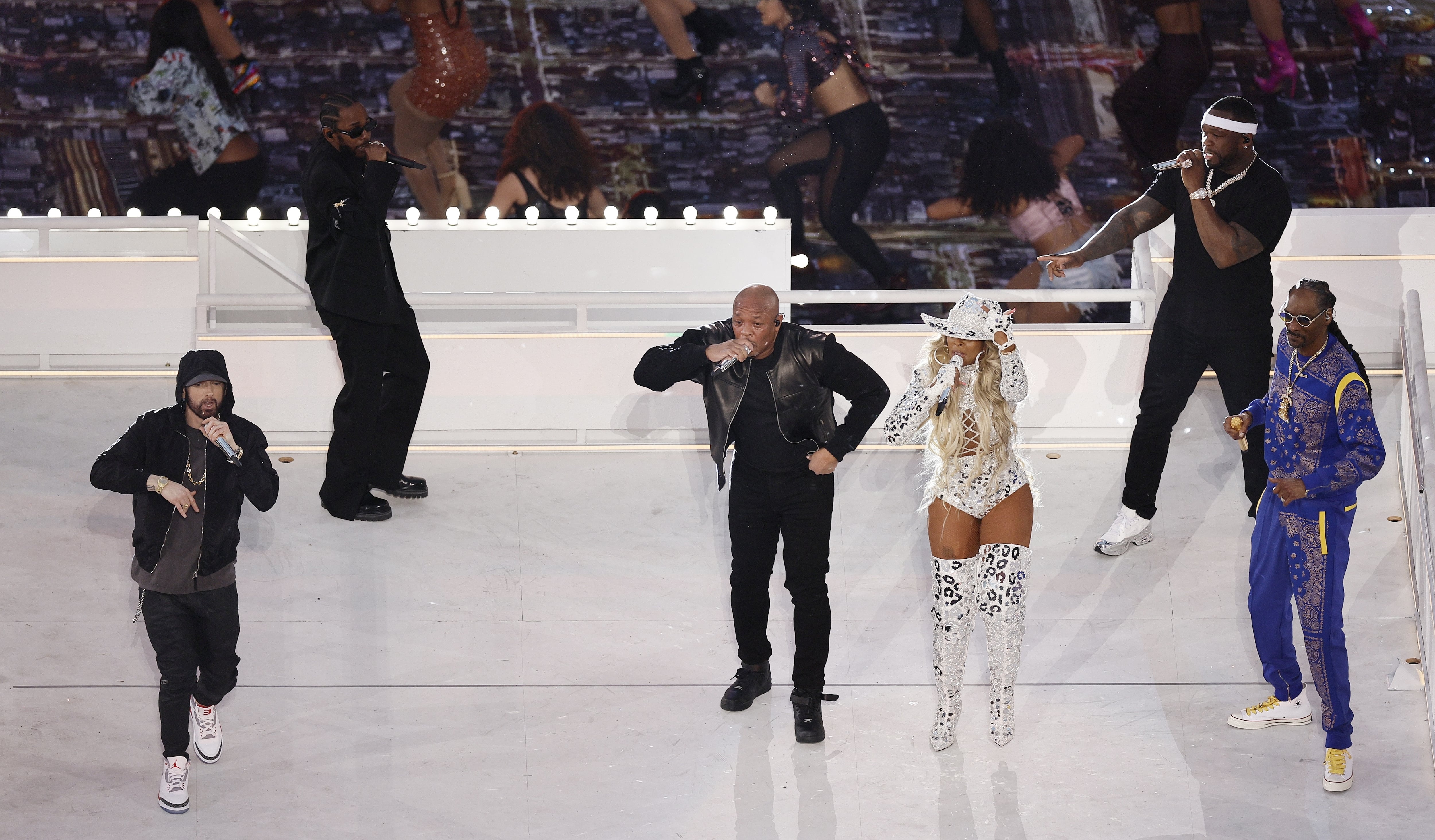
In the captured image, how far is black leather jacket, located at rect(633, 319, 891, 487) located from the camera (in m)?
4.50

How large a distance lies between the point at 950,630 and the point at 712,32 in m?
5.61

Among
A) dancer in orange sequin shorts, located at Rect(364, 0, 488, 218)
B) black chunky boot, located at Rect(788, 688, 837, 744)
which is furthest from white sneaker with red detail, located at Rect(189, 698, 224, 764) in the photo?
dancer in orange sequin shorts, located at Rect(364, 0, 488, 218)

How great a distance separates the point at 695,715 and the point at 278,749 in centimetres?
127

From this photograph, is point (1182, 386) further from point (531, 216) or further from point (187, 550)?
point (531, 216)

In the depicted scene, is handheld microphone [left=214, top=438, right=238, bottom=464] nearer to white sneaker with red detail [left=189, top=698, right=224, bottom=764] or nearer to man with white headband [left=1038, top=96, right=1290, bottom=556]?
white sneaker with red detail [left=189, top=698, right=224, bottom=764]

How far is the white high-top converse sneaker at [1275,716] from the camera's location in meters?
4.59

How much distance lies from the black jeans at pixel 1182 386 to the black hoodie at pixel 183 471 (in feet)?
9.80

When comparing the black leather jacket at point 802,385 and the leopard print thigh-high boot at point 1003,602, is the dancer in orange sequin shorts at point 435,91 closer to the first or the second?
the black leather jacket at point 802,385

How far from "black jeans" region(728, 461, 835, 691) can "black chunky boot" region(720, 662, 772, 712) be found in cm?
17

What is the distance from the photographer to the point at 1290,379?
14.4ft

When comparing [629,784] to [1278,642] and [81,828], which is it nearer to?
[81,828]

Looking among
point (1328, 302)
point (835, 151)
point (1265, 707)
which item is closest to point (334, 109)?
point (1328, 302)

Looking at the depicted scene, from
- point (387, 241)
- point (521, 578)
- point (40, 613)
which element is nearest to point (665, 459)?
point (521, 578)

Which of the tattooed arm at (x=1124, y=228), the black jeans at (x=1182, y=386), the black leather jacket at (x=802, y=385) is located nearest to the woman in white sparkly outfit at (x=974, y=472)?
the black leather jacket at (x=802, y=385)
